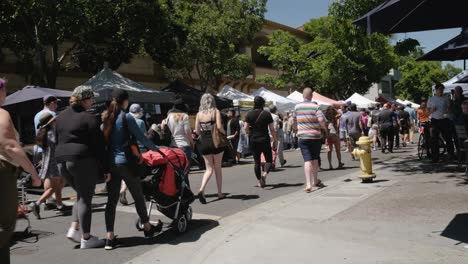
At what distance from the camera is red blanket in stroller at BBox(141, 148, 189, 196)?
6.24 metres

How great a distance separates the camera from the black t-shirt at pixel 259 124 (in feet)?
31.6

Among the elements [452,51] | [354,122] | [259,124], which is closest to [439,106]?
[452,51]

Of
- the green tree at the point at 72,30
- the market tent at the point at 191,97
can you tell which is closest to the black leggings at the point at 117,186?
the green tree at the point at 72,30

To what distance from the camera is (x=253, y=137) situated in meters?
9.68

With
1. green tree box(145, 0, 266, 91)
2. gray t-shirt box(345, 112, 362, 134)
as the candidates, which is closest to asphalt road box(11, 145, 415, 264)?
gray t-shirt box(345, 112, 362, 134)

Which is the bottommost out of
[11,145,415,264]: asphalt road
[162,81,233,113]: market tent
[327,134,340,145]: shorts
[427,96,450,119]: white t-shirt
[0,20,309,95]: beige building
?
[11,145,415,264]: asphalt road

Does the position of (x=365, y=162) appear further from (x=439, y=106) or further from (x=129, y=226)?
(x=129, y=226)

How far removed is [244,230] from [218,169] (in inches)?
97.3

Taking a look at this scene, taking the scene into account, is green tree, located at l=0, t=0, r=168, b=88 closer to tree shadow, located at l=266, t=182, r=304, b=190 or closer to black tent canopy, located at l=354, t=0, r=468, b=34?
tree shadow, located at l=266, t=182, r=304, b=190

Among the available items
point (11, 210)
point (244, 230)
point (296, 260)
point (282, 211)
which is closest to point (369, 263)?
point (296, 260)

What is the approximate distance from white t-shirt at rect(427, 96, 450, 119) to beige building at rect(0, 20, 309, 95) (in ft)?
52.4

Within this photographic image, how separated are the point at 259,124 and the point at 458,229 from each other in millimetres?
4463

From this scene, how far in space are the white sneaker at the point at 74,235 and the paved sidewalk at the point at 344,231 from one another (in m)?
0.96

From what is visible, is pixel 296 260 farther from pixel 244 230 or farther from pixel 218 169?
pixel 218 169
